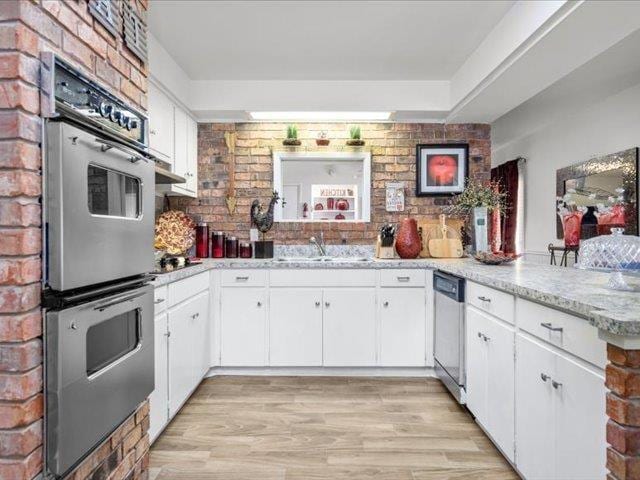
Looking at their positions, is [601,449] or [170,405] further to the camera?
[170,405]

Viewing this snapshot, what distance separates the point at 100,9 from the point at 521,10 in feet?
6.97

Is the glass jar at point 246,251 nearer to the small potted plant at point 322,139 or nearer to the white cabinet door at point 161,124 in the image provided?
the white cabinet door at point 161,124

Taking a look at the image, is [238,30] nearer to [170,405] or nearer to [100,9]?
[100,9]

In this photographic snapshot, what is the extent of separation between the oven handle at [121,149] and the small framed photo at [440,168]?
2.68 metres

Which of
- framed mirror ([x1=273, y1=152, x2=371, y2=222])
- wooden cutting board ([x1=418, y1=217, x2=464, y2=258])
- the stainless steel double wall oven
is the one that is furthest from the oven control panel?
wooden cutting board ([x1=418, y1=217, x2=464, y2=258])

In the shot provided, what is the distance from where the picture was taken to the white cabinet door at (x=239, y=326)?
10.1 ft

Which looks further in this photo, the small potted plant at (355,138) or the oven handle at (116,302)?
the small potted plant at (355,138)

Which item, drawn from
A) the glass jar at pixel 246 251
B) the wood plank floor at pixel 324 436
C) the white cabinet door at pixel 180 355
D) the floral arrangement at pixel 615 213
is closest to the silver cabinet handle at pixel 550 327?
the wood plank floor at pixel 324 436

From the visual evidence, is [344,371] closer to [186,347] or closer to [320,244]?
[320,244]

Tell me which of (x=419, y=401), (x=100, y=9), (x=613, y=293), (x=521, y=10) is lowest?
(x=419, y=401)

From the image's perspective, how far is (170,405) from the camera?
222 centimetres

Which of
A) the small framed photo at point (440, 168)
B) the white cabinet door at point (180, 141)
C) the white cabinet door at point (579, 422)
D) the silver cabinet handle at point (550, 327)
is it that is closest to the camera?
the white cabinet door at point (579, 422)

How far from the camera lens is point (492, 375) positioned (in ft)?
6.59

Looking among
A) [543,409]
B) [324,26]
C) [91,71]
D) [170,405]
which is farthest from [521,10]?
A: [170,405]
